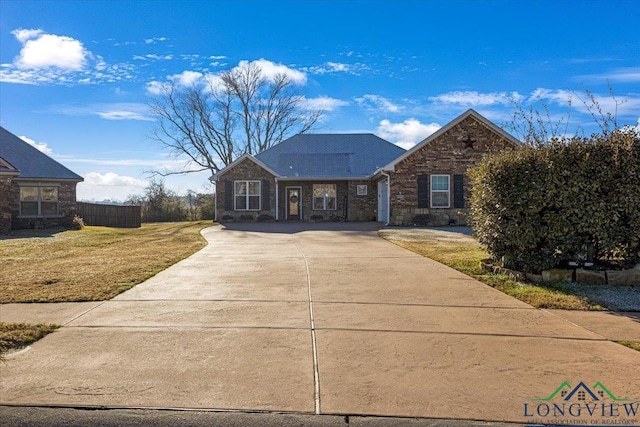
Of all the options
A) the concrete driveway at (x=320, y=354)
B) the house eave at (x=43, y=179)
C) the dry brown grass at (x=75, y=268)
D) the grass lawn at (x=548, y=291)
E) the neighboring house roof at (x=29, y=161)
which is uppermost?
the neighboring house roof at (x=29, y=161)

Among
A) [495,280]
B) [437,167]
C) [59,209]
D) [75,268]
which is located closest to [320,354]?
[495,280]

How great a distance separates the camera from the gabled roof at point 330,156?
2600 cm

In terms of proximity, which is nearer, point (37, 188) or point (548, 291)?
point (548, 291)

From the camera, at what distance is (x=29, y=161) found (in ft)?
74.3

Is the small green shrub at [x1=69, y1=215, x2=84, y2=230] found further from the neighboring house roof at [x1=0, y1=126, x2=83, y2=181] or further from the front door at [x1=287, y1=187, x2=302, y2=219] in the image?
the front door at [x1=287, y1=187, x2=302, y2=219]

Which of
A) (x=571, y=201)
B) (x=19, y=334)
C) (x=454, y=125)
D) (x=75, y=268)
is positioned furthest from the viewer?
(x=454, y=125)

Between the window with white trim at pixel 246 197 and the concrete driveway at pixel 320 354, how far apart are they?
18306mm

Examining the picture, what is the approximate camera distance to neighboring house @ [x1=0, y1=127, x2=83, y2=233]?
21500 mm

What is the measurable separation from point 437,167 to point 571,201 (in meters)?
13.9

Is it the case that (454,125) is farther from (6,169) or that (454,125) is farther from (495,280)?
(6,169)

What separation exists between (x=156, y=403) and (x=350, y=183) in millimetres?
22708

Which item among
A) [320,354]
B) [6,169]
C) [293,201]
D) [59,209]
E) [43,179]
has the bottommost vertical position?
[320,354]

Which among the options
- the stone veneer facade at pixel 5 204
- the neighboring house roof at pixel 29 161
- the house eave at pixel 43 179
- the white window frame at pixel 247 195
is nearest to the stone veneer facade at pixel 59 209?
the house eave at pixel 43 179

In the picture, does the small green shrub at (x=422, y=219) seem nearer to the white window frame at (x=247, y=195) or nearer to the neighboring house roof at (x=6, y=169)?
the white window frame at (x=247, y=195)
